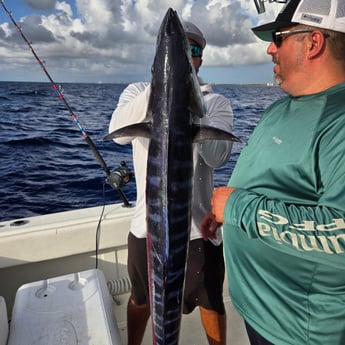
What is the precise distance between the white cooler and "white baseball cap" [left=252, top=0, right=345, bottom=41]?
5.81ft

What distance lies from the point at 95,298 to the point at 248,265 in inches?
43.0

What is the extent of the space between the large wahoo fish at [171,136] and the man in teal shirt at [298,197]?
26 centimetres

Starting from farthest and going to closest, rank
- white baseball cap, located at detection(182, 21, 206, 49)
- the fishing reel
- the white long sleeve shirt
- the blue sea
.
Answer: the blue sea → the fishing reel → white baseball cap, located at detection(182, 21, 206, 49) → the white long sleeve shirt

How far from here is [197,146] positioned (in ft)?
5.75

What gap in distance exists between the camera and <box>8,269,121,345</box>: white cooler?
196cm

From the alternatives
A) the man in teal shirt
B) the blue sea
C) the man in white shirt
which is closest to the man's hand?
the man in teal shirt

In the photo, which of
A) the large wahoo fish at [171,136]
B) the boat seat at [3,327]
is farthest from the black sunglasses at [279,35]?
the boat seat at [3,327]

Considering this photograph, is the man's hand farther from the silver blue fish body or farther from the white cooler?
the white cooler

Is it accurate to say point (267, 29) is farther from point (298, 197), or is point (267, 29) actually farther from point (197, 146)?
point (298, 197)

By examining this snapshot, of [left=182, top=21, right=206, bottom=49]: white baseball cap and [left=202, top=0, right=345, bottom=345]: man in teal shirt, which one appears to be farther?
[left=182, top=21, right=206, bottom=49]: white baseball cap

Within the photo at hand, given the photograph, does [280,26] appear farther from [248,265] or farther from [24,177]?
[24,177]

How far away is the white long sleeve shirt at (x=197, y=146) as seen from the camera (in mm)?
1656

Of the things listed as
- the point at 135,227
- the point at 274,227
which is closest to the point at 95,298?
the point at 135,227

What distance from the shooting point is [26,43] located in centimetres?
421
